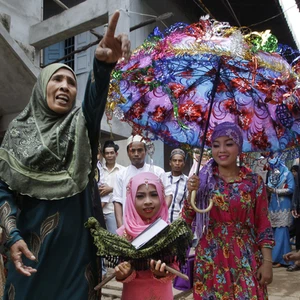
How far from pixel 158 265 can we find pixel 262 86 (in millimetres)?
1448

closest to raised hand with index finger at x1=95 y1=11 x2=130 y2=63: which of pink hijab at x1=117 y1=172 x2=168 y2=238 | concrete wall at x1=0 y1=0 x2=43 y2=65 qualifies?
pink hijab at x1=117 y1=172 x2=168 y2=238

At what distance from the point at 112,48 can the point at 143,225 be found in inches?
42.9

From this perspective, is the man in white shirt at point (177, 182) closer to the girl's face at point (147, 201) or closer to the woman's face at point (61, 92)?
the girl's face at point (147, 201)

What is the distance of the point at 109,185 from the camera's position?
5.23m

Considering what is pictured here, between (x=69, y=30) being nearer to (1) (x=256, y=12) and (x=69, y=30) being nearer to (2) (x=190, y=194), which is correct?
(1) (x=256, y=12)

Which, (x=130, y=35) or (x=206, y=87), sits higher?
(x=130, y=35)

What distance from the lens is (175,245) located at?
2000 millimetres

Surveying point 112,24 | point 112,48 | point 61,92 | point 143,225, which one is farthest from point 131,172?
point 112,24

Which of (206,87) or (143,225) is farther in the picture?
(206,87)

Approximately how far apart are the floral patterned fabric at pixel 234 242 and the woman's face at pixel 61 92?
1109mm

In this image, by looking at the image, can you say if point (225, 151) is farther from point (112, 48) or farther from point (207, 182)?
point (112, 48)

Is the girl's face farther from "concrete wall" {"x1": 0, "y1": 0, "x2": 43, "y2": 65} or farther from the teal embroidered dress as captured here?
"concrete wall" {"x1": 0, "y1": 0, "x2": 43, "y2": 65}

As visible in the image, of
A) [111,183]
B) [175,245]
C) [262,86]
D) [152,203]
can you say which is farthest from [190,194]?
[111,183]

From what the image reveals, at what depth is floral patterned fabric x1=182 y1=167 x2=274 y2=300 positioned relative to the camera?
244 centimetres
